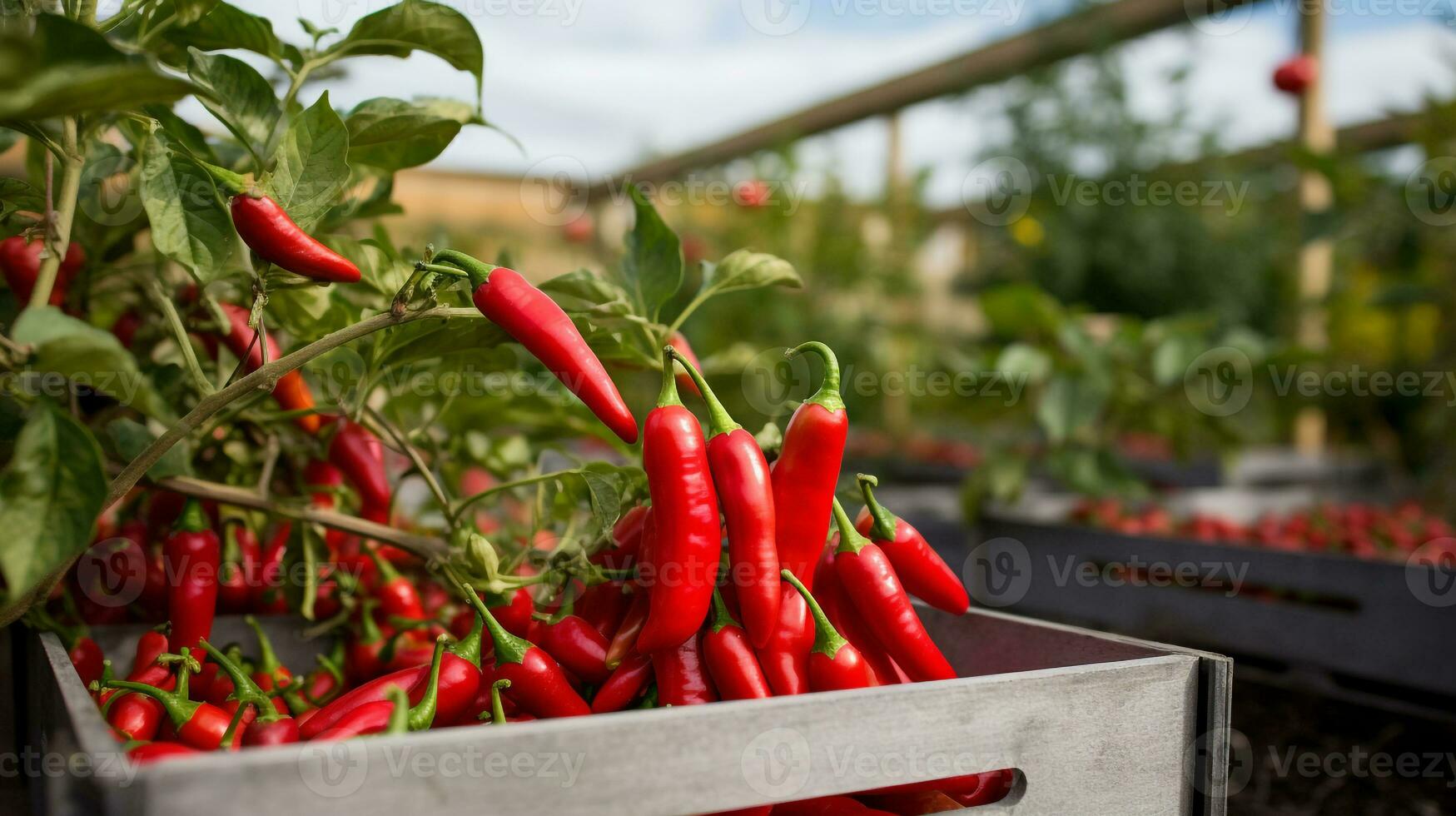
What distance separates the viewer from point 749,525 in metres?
0.67

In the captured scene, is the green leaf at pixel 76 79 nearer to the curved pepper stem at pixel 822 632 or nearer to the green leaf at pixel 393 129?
the green leaf at pixel 393 129

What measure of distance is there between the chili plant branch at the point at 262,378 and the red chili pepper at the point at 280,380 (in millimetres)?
211

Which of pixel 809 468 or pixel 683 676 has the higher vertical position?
pixel 809 468

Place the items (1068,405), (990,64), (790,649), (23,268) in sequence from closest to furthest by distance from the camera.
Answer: (790,649), (23,268), (1068,405), (990,64)

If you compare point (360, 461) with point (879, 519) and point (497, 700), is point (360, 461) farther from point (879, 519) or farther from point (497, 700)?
point (879, 519)

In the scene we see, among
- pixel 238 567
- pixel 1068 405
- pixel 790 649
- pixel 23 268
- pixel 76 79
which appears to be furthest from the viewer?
→ pixel 1068 405

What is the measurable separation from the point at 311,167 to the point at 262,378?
151mm

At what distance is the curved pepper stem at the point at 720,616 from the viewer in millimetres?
686

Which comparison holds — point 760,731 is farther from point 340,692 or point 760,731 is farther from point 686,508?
point 340,692

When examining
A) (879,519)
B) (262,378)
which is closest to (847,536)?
(879,519)

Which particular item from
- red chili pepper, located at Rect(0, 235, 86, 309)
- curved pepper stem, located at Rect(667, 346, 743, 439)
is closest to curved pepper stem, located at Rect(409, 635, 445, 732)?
curved pepper stem, located at Rect(667, 346, 743, 439)

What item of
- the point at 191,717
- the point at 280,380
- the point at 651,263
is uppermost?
the point at 651,263

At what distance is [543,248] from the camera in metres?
4.46

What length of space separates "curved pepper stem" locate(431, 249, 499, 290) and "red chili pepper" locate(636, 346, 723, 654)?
0.46 feet
